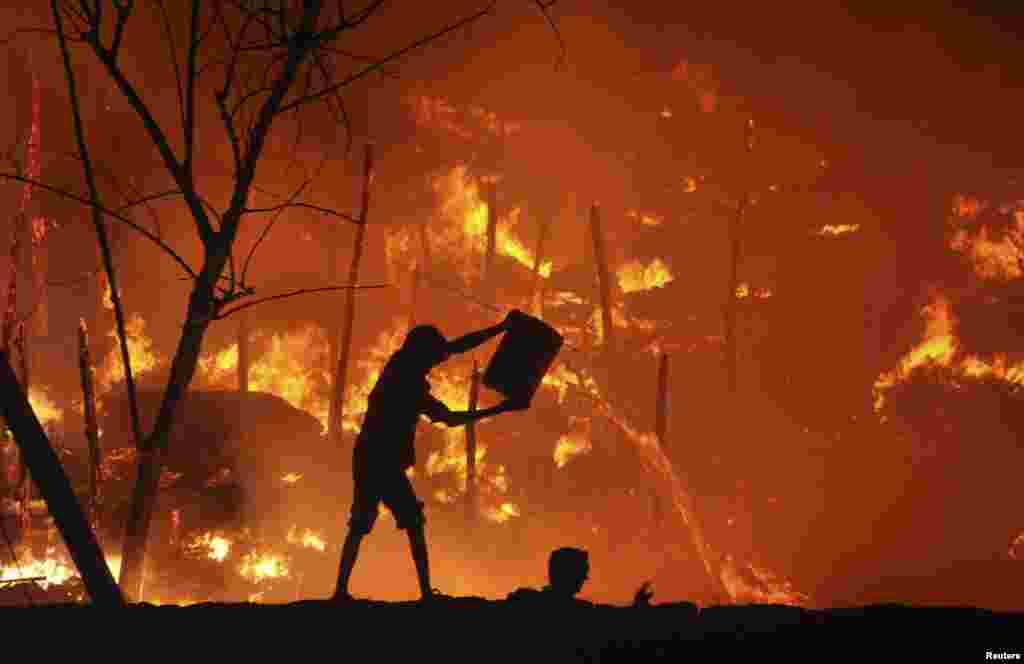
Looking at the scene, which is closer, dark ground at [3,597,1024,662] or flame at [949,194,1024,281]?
dark ground at [3,597,1024,662]

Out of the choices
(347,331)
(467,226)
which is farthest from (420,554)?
(467,226)

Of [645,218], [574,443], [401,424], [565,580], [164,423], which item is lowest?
[565,580]

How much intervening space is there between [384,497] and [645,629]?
1981 millimetres

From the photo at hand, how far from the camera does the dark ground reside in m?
3.39

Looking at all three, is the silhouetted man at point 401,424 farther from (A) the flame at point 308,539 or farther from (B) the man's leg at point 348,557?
(A) the flame at point 308,539

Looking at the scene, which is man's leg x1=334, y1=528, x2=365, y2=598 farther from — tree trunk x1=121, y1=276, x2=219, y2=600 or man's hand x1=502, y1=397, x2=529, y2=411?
tree trunk x1=121, y1=276, x2=219, y2=600

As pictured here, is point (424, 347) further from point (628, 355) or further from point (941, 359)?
point (941, 359)

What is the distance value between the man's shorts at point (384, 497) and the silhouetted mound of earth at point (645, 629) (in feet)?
2.71

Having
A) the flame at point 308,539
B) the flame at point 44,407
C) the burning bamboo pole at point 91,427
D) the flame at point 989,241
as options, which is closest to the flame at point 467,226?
the flame at point 308,539

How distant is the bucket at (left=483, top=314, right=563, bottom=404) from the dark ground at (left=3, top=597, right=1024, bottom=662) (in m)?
1.47

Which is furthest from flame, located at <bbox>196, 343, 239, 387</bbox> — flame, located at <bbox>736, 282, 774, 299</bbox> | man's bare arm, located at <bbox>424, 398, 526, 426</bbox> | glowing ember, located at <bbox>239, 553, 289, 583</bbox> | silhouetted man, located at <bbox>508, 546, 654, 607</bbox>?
silhouetted man, located at <bbox>508, 546, 654, 607</bbox>

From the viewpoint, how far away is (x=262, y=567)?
14547 mm

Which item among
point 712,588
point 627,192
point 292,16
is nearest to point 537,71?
point 627,192

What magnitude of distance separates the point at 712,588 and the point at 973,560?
23.4 feet
